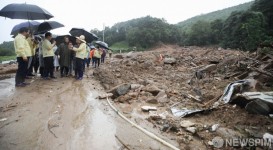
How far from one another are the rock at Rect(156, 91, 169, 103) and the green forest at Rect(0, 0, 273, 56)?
238 inches

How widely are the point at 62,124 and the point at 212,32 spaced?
44253 millimetres

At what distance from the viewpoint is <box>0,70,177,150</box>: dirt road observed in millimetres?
3424

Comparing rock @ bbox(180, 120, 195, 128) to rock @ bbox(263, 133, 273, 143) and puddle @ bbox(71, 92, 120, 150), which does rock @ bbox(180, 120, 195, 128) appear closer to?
rock @ bbox(263, 133, 273, 143)

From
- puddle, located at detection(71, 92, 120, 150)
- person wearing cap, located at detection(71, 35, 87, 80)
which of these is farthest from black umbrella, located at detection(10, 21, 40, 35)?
puddle, located at detection(71, 92, 120, 150)

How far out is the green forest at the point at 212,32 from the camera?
89.8ft

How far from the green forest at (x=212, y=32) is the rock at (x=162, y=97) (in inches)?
238

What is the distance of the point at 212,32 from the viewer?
43750 mm

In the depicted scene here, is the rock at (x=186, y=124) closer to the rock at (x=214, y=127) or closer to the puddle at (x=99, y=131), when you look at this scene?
the rock at (x=214, y=127)

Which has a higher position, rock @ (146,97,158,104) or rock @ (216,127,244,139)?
rock @ (146,97,158,104)

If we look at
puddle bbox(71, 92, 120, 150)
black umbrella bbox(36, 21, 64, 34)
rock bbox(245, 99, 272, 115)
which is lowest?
puddle bbox(71, 92, 120, 150)

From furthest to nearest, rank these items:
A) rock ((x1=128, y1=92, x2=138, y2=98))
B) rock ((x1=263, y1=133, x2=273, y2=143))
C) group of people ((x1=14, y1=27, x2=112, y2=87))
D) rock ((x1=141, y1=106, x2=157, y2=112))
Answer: group of people ((x1=14, y1=27, x2=112, y2=87)), rock ((x1=128, y1=92, x2=138, y2=98)), rock ((x1=141, y1=106, x2=157, y2=112)), rock ((x1=263, y1=133, x2=273, y2=143))

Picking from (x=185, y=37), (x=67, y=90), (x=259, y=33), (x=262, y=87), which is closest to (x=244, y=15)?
(x=259, y=33)

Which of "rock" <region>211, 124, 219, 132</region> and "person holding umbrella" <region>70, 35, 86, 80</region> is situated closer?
"rock" <region>211, 124, 219, 132</region>

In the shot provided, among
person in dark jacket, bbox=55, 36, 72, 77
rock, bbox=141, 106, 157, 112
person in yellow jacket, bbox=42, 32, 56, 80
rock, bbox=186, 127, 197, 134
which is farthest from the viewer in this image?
person in dark jacket, bbox=55, 36, 72, 77
